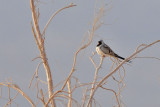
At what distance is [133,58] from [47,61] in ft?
3.61

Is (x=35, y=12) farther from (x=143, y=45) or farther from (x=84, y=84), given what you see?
(x=143, y=45)

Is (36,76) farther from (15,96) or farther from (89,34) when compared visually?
(89,34)

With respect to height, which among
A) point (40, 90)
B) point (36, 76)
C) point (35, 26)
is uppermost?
point (35, 26)

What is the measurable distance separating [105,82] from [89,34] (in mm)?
618

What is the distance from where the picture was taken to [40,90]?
3.75m

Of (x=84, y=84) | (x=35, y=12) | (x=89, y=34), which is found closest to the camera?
(x=84, y=84)

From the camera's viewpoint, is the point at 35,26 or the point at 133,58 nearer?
the point at 133,58

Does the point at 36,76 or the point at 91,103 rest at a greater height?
the point at 36,76

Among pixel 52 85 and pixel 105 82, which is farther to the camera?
pixel 52 85

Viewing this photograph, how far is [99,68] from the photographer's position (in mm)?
4207

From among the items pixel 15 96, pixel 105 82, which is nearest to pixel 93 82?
pixel 105 82

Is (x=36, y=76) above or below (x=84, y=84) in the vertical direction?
above

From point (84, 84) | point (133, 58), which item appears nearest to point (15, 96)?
point (84, 84)

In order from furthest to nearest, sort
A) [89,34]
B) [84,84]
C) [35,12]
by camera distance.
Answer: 1. [35,12]
2. [89,34]
3. [84,84]
